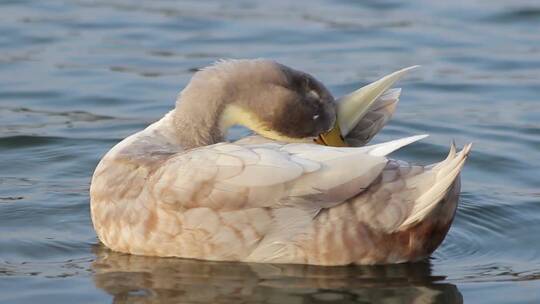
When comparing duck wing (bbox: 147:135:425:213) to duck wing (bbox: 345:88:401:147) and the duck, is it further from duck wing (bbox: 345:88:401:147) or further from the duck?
duck wing (bbox: 345:88:401:147)

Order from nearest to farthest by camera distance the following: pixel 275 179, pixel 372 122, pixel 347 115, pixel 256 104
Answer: pixel 275 179 < pixel 256 104 < pixel 347 115 < pixel 372 122

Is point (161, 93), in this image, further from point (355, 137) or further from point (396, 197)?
point (396, 197)

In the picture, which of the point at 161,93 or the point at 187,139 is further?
the point at 161,93

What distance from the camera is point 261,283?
22.7 feet

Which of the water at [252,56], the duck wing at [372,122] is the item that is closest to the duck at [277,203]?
the water at [252,56]

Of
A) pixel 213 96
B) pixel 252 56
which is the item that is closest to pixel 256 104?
pixel 213 96

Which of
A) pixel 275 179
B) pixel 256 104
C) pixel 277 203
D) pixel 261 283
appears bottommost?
pixel 261 283

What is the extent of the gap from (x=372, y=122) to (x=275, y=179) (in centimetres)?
121

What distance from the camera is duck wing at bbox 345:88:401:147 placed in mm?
7848

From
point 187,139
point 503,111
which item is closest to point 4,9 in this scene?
point 503,111

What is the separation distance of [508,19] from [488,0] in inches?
22.6

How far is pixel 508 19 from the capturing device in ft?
44.2

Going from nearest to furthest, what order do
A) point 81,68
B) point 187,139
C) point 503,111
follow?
point 187,139 → point 503,111 → point 81,68

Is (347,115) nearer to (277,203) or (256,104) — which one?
(256,104)
